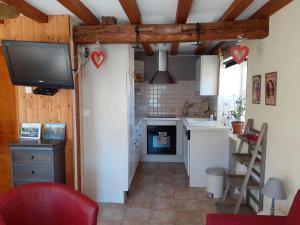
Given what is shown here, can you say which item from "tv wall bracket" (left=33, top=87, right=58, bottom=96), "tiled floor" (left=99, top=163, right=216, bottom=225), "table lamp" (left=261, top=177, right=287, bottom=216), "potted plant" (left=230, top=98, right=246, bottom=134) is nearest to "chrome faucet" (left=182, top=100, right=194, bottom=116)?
"tiled floor" (left=99, top=163, right=216, bottom=225)

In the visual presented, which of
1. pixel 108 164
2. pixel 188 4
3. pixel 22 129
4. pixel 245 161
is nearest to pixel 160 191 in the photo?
pixel 108 164

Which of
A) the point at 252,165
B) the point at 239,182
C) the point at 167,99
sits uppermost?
the point at 167,99

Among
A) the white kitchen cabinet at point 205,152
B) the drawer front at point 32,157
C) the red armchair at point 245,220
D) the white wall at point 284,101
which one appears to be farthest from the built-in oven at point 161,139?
the red armchair at point 245,220

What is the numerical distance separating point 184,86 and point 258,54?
2563 mm

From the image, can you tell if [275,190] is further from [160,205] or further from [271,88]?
[160,205]

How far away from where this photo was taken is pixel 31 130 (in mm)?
2785

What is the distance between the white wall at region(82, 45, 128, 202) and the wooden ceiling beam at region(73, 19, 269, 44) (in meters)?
0.32

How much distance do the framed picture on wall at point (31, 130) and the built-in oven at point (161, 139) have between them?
2438 millimetres

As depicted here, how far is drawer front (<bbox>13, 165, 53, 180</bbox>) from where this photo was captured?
8.30ft

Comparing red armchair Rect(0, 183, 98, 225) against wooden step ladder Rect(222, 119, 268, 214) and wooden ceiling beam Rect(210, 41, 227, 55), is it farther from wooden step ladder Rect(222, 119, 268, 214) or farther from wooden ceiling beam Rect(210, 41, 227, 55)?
wooden ceiling beam Rect(210, 41, 227, 55)

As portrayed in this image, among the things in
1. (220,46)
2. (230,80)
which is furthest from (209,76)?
(220,46)

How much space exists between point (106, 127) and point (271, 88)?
1930 millimetres

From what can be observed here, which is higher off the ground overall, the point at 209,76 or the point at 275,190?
the point at 209,76

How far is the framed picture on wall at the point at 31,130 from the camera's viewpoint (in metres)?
2.77
